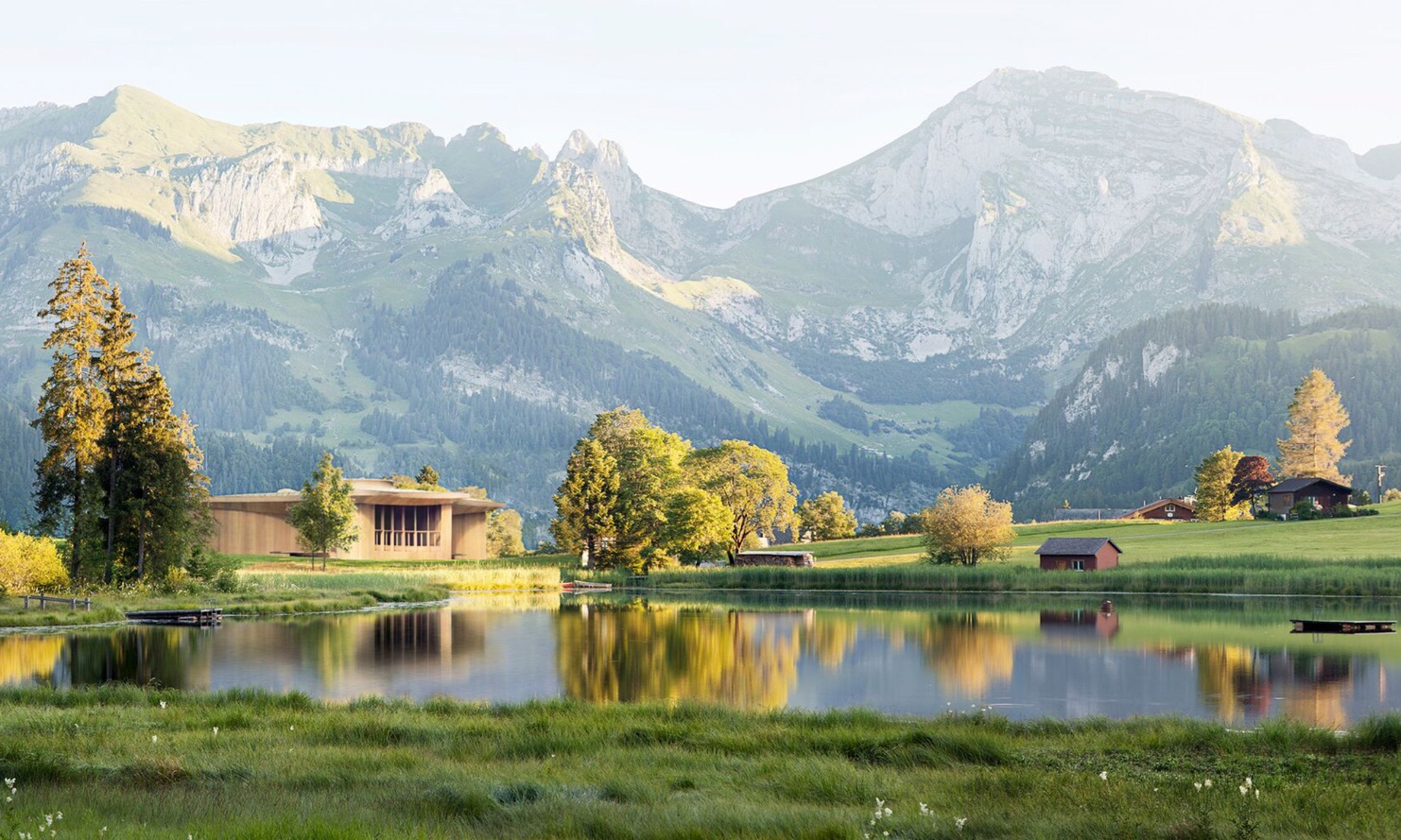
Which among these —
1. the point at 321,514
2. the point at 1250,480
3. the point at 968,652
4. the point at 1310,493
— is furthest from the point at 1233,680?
the point at 1250,480

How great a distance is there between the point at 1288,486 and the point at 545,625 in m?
98.1

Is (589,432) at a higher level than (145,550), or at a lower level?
higher

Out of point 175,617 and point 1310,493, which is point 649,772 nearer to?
point 175,617

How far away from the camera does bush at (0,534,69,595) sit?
55.2 m

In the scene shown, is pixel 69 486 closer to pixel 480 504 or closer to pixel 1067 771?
pixel 1067 771

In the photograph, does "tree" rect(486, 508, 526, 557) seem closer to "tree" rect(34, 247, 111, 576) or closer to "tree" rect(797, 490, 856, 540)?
"tree" rect(797, 490, 856, 540)

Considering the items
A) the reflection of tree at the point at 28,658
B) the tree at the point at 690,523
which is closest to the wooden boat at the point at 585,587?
the tree at the point at 690,523

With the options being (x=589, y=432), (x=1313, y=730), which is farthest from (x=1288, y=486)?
(x=1313, y=730)

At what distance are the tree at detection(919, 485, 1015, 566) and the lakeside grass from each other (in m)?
72.4

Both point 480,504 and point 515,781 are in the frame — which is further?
point 480,504

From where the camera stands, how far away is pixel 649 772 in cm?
1808

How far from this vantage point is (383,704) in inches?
1047

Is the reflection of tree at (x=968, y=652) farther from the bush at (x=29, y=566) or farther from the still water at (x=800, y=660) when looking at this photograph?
the bush at (x=29, y=566)

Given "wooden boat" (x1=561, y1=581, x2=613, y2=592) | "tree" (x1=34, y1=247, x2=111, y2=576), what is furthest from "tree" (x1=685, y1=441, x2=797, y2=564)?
"tree" (x1=34, y1=247, x2=111, y2=576)
